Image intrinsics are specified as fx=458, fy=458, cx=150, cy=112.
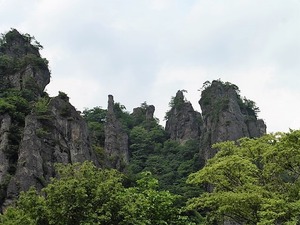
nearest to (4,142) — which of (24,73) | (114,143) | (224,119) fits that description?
(24,73)

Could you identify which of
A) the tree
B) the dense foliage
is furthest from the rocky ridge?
the dense foliage

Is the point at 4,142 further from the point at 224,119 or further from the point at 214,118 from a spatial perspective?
the point at 214,118

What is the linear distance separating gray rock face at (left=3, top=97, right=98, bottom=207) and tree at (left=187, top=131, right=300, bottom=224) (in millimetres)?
17572

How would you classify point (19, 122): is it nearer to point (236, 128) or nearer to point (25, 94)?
point (25, 94)

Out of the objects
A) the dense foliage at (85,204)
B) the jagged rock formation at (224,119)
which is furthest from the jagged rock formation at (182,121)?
the dense foliage at (85,204)

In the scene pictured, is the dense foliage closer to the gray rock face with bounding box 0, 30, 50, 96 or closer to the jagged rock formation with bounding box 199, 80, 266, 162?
the gray rock face with bounding box 0, 30, 50, 96

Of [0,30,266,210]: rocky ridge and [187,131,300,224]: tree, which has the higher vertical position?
[0,30,266,210]: rocky ridge

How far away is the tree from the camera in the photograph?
1778 cm

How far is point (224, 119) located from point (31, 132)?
1592 inches

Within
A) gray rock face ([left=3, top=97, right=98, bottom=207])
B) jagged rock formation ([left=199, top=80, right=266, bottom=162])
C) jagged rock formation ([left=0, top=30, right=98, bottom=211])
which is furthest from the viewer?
jagged rock formation ([left=199, top=80, right=266, bottom=162])

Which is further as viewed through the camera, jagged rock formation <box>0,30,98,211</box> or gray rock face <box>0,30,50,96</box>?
gray rock face <box>0,30,50,96</box>

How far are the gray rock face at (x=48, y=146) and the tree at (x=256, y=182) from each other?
57.7 feet

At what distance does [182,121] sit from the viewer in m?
89.2

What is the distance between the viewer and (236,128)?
71.6 m
